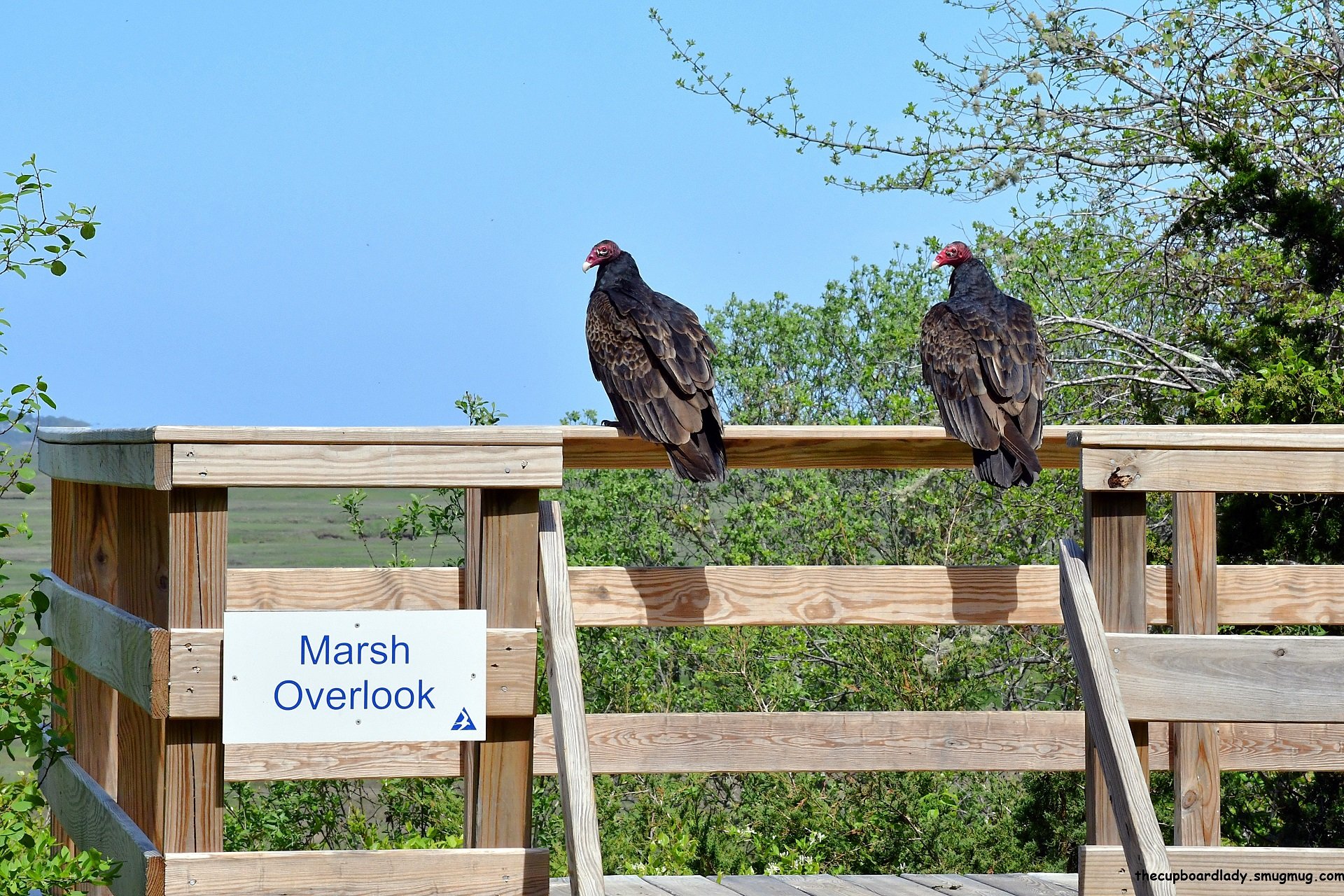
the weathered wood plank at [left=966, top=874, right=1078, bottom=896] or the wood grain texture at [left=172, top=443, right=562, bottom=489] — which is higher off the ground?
the wood grain texture at [left=172, top=443, right=562, bottom=489]

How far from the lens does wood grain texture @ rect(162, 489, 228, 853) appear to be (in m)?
2.52

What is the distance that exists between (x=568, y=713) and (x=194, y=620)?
2.38 ft

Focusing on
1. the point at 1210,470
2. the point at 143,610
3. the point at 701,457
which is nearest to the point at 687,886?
the point at 701,457

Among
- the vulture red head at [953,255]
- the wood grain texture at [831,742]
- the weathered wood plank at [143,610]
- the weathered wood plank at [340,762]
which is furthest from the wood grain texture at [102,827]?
the vulture red head at [953,255]

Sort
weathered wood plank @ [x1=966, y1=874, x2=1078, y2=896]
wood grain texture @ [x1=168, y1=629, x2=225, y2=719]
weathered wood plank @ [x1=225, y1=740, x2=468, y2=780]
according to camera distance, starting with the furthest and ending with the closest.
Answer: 1. weathered wood plank @ [x1=966, y1=874, x2=1078, y2=896]
2. weathered wood plank @ [x1=225, y1=740, x2=468, y2=780]
3. wood grain texture @ [x1=168, y1=629, x2=225, y2=719]

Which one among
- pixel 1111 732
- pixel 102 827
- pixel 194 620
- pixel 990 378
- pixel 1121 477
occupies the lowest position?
pixel 102 827

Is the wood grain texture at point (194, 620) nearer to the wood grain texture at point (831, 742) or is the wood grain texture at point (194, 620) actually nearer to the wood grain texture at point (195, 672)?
the wood grain texture at point (195, 672)

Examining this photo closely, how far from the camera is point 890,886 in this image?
399cm

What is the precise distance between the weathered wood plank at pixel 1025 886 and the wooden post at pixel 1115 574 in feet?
3.98

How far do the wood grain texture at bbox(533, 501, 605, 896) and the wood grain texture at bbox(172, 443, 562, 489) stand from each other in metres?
0.13

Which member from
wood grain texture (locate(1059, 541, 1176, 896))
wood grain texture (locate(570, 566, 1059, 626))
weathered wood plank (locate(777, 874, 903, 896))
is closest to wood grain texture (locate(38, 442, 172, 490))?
wood grain texture (locate(570, 566, 1059, 626))

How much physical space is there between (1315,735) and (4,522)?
387cm

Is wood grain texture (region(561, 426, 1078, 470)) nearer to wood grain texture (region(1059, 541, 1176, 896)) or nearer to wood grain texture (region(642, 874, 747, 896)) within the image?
wood grain texture (region(1059, 541, 1176, 896))

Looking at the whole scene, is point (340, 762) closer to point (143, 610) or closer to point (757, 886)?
point (143, 610)
